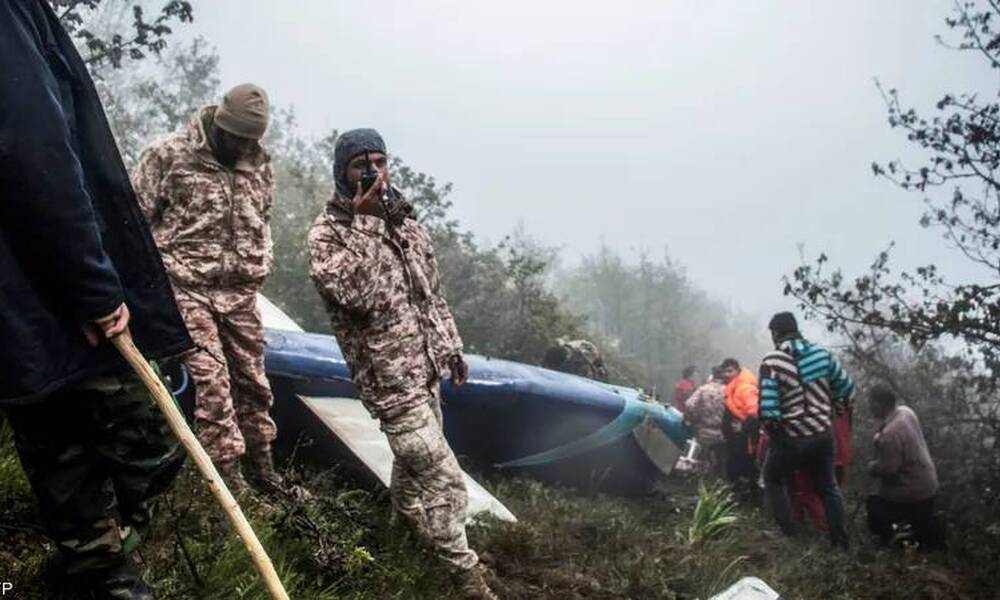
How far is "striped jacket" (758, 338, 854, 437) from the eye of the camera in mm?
6535

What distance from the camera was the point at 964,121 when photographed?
6.89 m

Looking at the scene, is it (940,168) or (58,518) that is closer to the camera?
(58,518)

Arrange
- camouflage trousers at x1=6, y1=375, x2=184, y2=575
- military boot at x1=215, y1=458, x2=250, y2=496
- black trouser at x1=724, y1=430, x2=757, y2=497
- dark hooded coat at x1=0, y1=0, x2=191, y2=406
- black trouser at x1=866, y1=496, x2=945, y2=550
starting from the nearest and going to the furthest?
dark hooded coat at x1=0, y1=0, x2=191, y2=406 < camouflage trousers at x1=6, y1=375, x2=184, y2=575 < military boot at x1=215, y1=458, x2=250, y2=496 < black trouser at x1=866, y1=496, x2=945, y2=550 < black trouser at x1=724, y1=430, x2=757, y2=497

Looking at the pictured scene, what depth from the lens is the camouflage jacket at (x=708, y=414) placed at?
407 inches

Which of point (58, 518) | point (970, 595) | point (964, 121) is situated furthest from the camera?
point (964, 121)

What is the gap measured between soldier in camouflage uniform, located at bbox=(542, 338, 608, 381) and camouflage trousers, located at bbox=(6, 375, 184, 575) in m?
8.33

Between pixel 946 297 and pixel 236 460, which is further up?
pixel 946 297

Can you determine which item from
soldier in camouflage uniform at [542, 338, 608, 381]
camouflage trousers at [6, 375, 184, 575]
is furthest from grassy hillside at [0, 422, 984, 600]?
soldier in camouflage uniform at [542, 338, 608, 381]

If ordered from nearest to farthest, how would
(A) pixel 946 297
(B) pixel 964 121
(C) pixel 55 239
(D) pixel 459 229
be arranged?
Result: (C) pixel 55 239, (B) pixel 964 121, (A) pixel 946 297, (D) pixel 459 229

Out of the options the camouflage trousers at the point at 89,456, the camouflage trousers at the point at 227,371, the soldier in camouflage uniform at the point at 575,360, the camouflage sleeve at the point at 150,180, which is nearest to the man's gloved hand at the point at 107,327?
the camouflage trousers at the point at 89,456

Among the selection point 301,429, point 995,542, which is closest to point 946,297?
point 995,542

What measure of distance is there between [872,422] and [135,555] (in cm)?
1157

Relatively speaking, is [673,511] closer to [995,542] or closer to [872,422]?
[995,542]

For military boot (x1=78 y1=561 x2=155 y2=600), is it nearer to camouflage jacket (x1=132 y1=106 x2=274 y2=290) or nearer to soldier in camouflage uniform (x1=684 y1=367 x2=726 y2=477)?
camouflage jacket (x1=132 y1=106 x2=274 y2=290)
